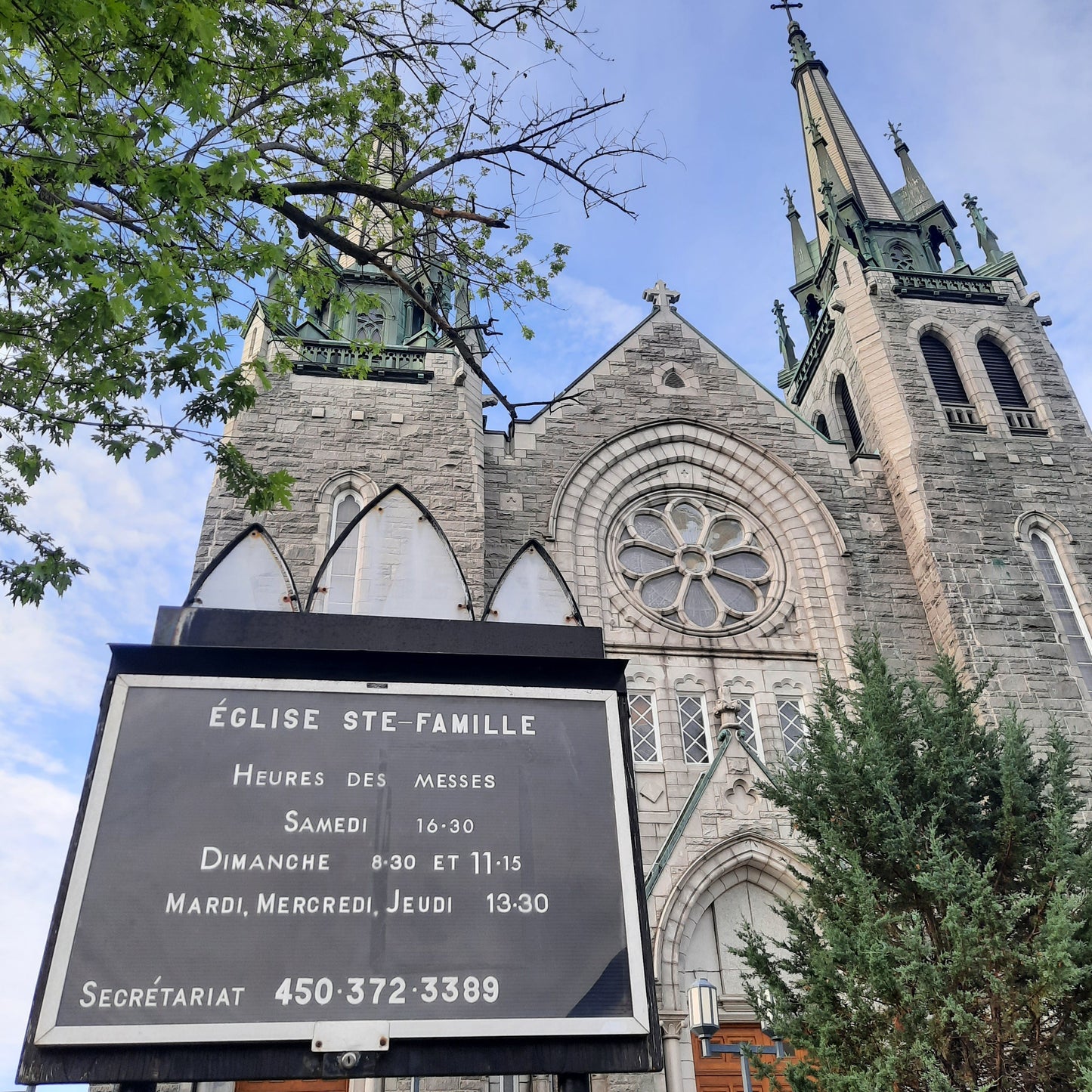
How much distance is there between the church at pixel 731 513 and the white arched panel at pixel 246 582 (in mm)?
→ 5511

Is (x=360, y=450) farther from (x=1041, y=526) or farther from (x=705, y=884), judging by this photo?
(x=1041, y=526)

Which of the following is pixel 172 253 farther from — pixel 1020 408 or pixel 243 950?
pixel 1020 408

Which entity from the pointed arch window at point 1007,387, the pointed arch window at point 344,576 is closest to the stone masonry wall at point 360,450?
the pointed arch window at point 344,576

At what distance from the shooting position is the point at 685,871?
412 inches

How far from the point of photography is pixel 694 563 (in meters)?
14.1

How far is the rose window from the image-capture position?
1361cm

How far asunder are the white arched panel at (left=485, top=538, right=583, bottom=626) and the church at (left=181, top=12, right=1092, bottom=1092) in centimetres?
530

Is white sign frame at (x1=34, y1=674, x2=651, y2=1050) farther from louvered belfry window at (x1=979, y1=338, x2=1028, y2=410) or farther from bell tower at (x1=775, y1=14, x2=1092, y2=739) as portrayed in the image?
louvered belfry window at (x1=979, y1=338, x2=1028, y2=410)

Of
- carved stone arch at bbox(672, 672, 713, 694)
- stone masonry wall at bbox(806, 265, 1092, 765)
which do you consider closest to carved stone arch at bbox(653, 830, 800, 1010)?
carved stone arch at bbox(672, 672, 713, 694)

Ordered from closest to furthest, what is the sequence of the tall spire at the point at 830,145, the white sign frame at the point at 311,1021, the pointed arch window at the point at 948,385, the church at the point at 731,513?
1. the white sign frame at the point at 311,1021
2. the church at the point at 731,513
3. the pointed arch window at the point at 948,385
4. the tall spire at the point at 830,145

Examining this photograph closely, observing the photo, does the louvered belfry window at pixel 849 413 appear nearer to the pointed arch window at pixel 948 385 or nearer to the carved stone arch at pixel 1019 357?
the pointed arch window at pixel 948 385

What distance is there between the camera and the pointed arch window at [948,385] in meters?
15.6

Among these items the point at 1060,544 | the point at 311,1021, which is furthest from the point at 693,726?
the point at 311,1021

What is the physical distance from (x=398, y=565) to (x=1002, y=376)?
46.5ft
